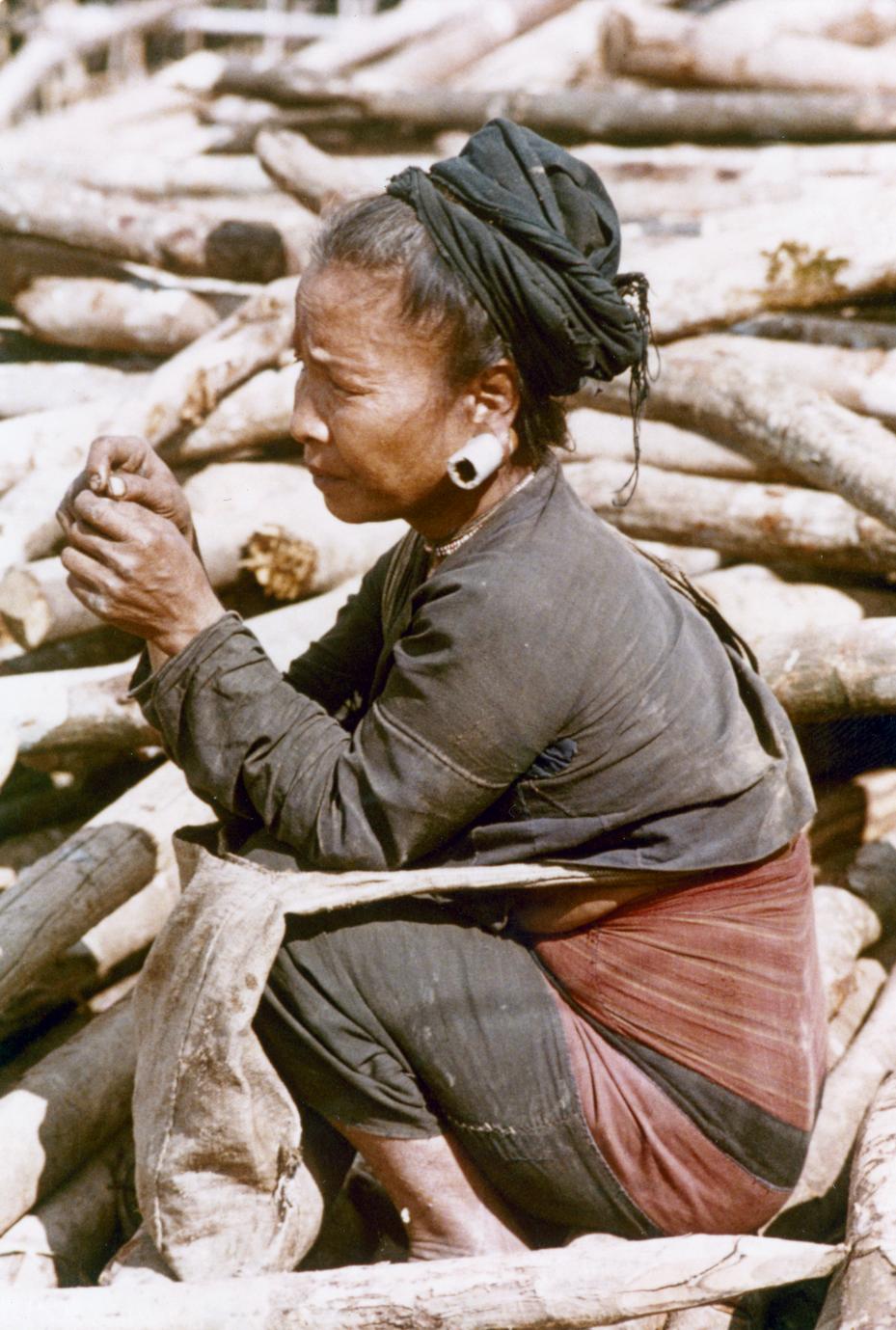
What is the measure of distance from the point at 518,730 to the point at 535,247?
0.68m

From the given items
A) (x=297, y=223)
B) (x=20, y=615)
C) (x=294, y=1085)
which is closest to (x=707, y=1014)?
(x=294, y=1085)

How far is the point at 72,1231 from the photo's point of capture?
8.87 ft

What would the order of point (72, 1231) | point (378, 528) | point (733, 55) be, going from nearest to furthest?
1. point (72, 1231)
2. point (378, 528)
3. point (733, 55)

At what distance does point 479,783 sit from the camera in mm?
2195

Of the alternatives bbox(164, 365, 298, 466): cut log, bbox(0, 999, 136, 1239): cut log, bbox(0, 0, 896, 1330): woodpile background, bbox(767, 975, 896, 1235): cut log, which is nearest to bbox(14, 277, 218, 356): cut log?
bbox(0, 0, 896, 1330): woodpile background

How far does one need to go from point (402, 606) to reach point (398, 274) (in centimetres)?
63

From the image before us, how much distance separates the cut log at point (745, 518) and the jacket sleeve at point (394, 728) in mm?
1843

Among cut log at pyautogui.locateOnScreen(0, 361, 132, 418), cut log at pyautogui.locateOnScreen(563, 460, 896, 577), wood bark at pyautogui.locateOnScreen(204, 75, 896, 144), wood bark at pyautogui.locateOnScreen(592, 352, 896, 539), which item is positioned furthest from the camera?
wood bark at pyautogui.locateOnScreen(204, 75, 896, 144)

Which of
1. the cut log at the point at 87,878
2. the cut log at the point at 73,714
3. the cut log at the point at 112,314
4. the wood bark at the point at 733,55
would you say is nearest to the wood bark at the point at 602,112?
the wood bark at the point at 733,55

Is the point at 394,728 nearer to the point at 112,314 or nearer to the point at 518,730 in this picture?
the point at 518,730

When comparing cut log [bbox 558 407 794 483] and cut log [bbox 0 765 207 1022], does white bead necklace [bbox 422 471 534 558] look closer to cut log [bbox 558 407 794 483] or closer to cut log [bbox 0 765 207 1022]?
cut log [bbox 0 765 207 1022]

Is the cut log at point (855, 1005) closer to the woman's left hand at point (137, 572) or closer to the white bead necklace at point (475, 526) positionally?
the white bead necklace at point (475, 526)

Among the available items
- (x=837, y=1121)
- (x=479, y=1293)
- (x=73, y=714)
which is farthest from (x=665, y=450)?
(x=479, y=1293)

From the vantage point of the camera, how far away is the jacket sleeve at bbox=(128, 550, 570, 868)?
215cm
